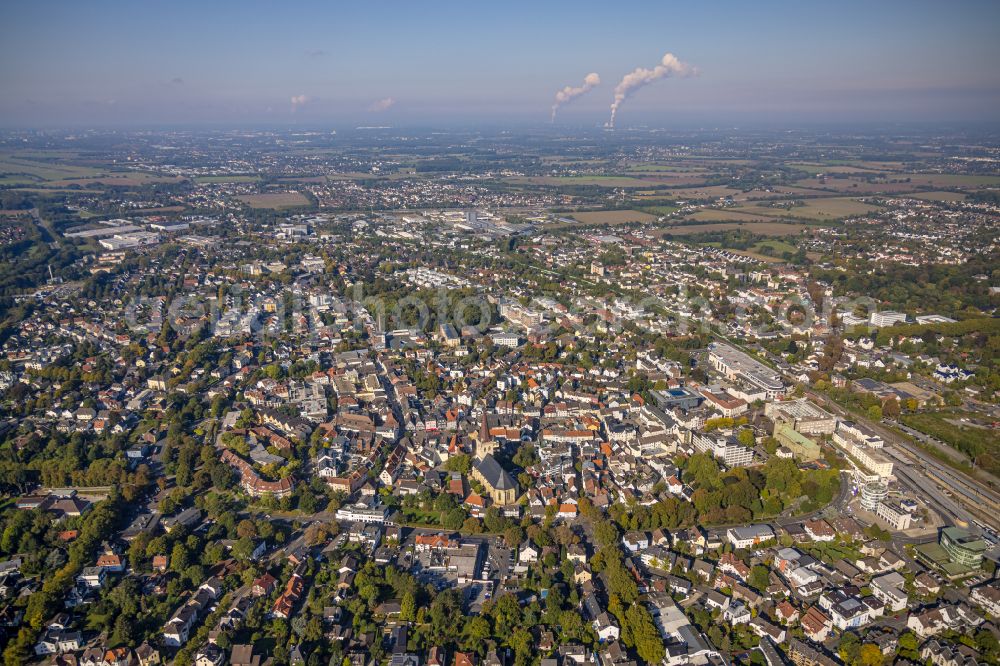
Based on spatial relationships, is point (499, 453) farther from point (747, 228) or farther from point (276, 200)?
point (276, 200)

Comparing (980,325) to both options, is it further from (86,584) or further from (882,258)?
(86,584)

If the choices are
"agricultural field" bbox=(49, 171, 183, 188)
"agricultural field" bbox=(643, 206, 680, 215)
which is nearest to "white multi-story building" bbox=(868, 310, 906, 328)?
"agricultural field" bbox=(643, 206, 680, 215)

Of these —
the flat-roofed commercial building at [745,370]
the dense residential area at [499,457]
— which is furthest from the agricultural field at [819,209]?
the flat-roofed commercial building at [745,370]

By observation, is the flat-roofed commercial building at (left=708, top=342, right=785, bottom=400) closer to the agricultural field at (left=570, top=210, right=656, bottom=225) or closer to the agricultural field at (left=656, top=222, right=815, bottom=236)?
the agricultural field at (left=656, top=222, right=815, bottom=236)

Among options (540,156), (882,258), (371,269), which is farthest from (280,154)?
(882,258)

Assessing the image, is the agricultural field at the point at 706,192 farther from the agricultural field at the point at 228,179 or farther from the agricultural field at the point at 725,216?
the agricultural field at the point at 228,179
